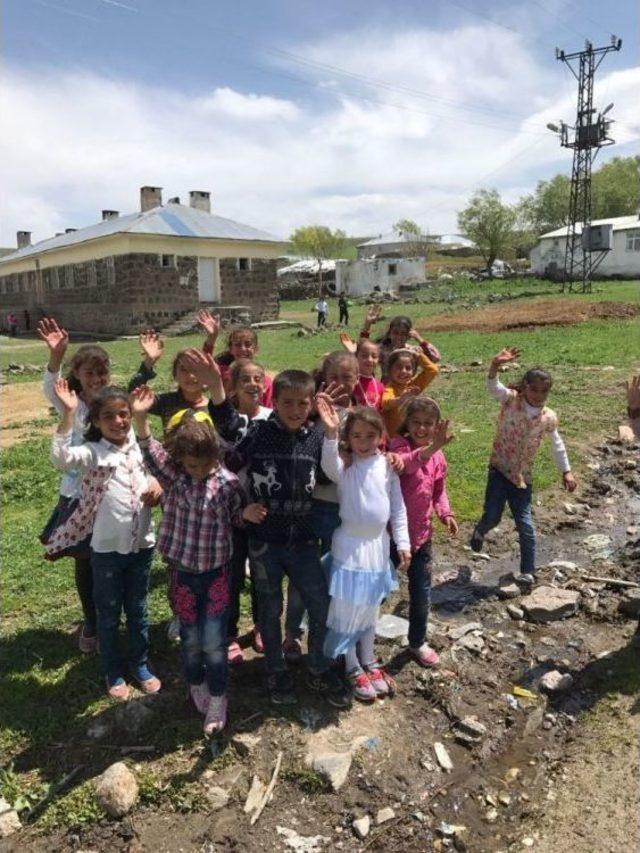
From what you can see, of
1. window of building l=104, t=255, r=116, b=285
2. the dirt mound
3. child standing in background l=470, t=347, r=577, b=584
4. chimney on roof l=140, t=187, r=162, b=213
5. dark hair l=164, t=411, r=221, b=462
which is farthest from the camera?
chimney on roof l=140, t=187, r=162, b=213

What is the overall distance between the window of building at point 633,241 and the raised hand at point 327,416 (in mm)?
44784

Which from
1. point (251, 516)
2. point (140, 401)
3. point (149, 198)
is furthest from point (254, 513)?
point (149, 198)

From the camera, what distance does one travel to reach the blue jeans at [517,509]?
495 centimetres

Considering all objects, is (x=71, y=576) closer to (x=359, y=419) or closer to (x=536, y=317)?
(x=359, y=419)

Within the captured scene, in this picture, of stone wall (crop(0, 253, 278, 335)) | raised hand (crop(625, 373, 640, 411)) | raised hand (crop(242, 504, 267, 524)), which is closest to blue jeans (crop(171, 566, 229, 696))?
raised hand (crop(242, 504, 267, 524))

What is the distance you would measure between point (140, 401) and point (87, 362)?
1.99 ft

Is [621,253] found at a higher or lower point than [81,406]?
higher

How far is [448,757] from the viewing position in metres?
3.21

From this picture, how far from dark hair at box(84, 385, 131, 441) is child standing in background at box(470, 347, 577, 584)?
273cm

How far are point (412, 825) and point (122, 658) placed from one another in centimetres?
187

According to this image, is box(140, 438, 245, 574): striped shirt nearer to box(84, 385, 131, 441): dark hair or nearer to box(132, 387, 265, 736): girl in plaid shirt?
box(132, 387, 265, 736): girl in plaid shirt

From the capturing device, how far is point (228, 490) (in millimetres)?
3314

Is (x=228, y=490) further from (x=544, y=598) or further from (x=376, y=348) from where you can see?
(x=544, y=598)

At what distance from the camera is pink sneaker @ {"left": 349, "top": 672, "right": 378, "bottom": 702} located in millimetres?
3523
